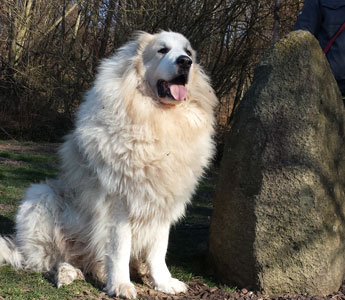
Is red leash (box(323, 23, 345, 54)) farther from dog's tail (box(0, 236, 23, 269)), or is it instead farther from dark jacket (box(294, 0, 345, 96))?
dog's tail (box(0, 236, 23, 269))

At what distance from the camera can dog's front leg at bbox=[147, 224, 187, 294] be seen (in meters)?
3.35

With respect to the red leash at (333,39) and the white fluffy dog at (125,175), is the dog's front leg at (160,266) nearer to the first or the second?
the white fluffy dog at (125,175)

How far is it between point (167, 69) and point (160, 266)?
1.59 meters

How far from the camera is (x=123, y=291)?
3051 mm

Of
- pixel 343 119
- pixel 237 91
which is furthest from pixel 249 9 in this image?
pixel 343 119

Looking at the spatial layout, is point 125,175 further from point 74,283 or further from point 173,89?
point 74,283

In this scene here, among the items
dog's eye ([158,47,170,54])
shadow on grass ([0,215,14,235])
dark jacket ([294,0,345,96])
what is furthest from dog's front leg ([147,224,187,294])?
dark jacket ([294,0,345,96])

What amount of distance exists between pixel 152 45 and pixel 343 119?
1.69m

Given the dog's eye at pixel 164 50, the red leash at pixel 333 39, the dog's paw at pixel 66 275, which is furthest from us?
the red leash at pixel 333 39

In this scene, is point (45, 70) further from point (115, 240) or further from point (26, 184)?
point (115, 240)

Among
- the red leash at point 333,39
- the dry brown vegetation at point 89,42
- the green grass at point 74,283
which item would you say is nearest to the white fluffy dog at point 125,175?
the green grass at point 74,283

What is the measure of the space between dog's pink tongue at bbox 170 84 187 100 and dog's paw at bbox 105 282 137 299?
149 cm

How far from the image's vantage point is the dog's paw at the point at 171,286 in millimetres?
3311

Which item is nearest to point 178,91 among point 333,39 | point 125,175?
point 125,175
